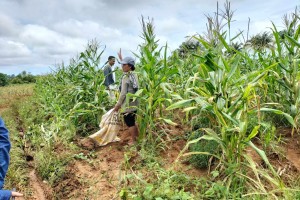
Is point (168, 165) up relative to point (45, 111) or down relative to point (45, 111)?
down

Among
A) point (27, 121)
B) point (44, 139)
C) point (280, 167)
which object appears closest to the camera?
point (280, 167)

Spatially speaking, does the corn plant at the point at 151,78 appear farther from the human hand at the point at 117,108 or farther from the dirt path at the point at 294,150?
the dirt path at the point at 294,150

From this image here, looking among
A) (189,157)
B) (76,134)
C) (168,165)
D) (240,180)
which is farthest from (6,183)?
(240,180)

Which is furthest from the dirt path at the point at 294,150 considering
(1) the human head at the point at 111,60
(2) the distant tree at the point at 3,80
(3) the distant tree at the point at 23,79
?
(2) the distant tree at the point at 3,80

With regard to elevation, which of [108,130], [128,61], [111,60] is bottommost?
[108,130]

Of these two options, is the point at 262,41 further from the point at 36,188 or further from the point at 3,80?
the point at 3,80

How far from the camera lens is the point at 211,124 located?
409 cm

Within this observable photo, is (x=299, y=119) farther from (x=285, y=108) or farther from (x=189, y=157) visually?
(x=189, y=157)

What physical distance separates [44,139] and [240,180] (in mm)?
3403

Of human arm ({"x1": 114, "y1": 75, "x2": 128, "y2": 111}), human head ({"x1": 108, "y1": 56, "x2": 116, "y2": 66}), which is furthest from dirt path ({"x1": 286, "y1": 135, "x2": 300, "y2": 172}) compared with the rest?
human head ({"x1": 108, "y1": 56, "x2": 116, "y2": 66})

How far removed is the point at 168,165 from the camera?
3.67 m

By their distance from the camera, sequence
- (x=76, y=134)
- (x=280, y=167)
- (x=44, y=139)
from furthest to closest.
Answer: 1. (x=76, y=134)
2. (x=44, y=139)
3. (x=280, y=167)

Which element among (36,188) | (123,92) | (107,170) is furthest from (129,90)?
(36,188)

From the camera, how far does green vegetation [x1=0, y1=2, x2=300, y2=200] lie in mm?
2854
